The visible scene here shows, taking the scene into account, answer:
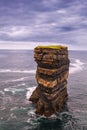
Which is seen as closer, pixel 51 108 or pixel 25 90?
pixel 51 108

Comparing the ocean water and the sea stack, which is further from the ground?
the sea stack

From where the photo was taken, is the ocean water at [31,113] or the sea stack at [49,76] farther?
the sea stack at [49,76]

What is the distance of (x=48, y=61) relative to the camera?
76.5 meters

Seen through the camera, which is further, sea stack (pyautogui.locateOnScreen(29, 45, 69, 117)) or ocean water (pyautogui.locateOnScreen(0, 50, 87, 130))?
sea stack (pyautogui.locateOnScreen(29, 45, 69, 117))

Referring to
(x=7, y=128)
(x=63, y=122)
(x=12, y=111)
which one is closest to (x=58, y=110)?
(x=63, y=122)

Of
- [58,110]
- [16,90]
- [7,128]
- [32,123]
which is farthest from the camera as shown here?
[16,90]

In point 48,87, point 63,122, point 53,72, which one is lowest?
point 63,122

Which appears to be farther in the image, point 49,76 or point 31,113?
point 31,113

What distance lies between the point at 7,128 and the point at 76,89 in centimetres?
5506

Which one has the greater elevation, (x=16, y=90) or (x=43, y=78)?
(x=43, y=78)

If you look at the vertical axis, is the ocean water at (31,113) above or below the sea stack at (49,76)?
below

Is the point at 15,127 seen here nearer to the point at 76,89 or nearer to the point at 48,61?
the point at 48,61

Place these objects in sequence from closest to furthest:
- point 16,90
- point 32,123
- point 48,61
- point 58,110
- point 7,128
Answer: point 7,128 < point 32,123 < point 48,61 < point 58,110 < point 16,90

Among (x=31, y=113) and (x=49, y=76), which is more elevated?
(x=49, y=76)
